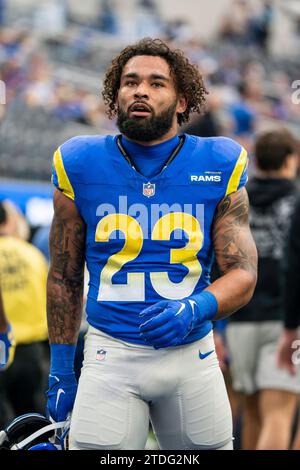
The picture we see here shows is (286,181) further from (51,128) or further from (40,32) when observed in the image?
(40,32)

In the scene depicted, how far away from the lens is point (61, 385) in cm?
403

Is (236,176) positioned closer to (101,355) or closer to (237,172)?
(237,172)

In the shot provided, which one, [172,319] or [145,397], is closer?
[172,319]

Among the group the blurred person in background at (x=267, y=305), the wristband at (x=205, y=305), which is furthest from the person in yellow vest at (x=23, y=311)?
the wristband at (x=205, y=305)

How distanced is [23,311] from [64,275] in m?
3.00

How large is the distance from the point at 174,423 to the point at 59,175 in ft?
3.29

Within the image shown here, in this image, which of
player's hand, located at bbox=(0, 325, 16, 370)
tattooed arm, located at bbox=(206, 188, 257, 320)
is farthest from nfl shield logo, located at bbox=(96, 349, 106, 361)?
player's hand, located at bbox=(0, 325, 16, 370)

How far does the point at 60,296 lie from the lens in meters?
4.10

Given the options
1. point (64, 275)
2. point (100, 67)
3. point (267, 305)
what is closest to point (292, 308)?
point (267, 305)

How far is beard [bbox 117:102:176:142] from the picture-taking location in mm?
3982

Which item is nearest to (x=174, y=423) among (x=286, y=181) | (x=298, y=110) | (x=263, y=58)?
(x=286, y=181)

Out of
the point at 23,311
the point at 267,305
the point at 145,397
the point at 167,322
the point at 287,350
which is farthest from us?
the point at 23,311

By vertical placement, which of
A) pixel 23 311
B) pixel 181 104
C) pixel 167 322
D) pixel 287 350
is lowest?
pixel 23 311

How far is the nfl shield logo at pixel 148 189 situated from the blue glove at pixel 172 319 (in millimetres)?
426
